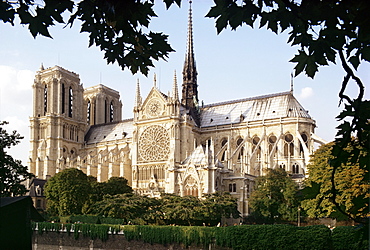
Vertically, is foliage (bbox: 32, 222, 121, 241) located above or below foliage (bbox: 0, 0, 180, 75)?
below

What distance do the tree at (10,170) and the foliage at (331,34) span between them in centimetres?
1715

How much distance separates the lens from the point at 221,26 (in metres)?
4.03

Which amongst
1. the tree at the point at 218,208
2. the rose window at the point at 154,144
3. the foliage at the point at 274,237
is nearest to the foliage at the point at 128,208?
the tree at the point at 218,208

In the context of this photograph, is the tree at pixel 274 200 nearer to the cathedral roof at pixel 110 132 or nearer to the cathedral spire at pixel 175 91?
the cathedral spire at pixel 175 91

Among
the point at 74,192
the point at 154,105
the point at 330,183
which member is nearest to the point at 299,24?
the point at 330,183

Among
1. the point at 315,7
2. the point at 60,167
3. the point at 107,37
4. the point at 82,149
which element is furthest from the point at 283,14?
the point at 82,149

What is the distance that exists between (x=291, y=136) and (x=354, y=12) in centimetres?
5412

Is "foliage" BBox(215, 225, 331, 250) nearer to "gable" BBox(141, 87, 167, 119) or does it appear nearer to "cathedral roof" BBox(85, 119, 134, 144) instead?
"gable" BBox(141, 87, 167, 119)

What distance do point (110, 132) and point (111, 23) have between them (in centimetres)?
6848

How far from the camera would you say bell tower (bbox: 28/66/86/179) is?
223 ft

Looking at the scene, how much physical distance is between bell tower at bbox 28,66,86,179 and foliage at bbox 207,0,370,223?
208ft

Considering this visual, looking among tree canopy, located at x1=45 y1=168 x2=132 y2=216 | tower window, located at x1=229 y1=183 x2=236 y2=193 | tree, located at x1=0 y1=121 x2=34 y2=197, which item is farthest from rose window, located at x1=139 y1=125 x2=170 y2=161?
tree, located at x1=0 y1=121 x2=34 y2=197

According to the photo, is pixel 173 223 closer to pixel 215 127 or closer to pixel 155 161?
pixel 155 161

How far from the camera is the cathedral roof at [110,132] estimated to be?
70.0 metres
